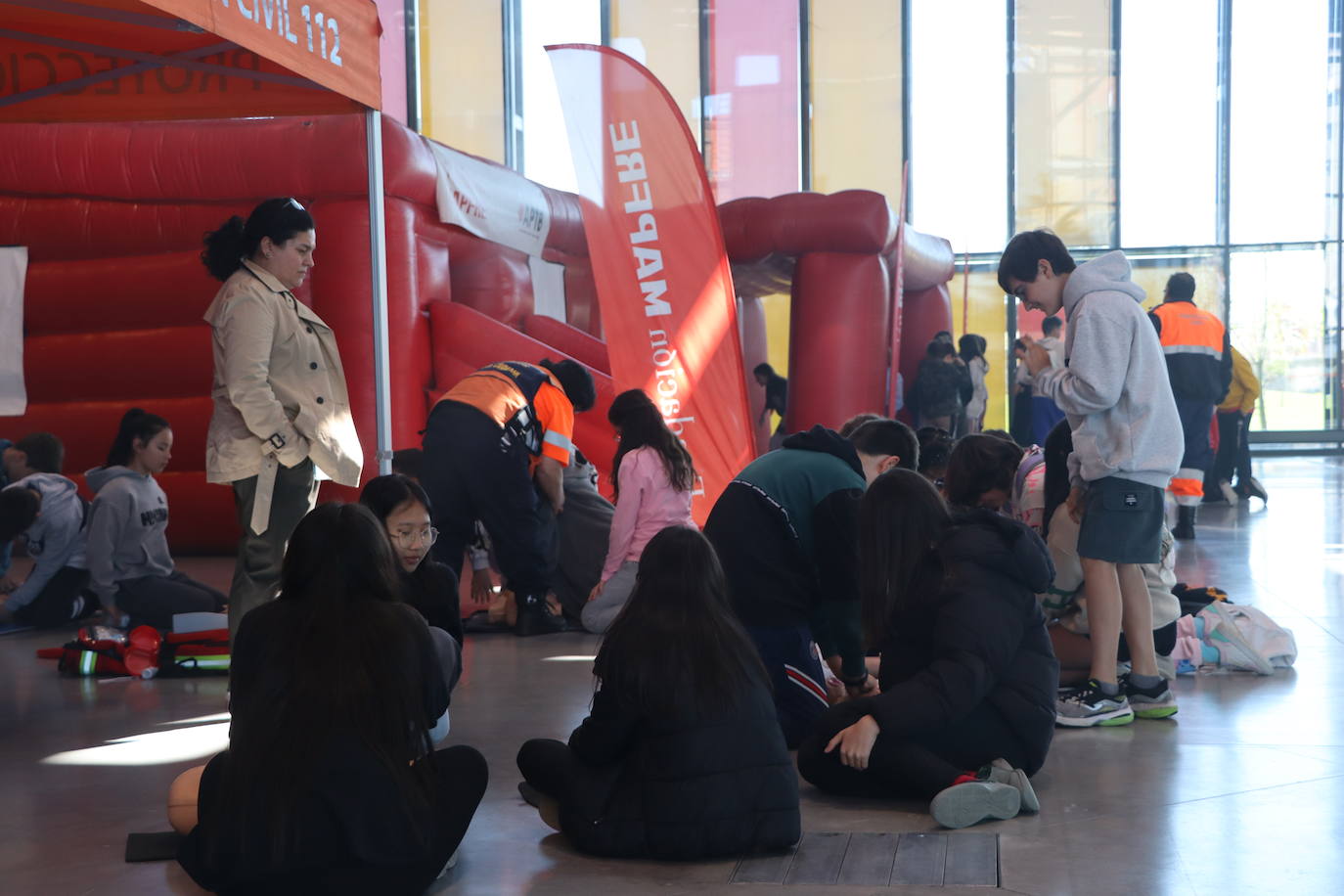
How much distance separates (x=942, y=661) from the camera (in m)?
2.55

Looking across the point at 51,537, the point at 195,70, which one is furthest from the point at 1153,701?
the point at 51,537

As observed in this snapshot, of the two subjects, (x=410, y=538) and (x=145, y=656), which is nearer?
(x=410, y=538)

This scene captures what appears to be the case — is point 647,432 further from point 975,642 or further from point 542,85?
point 542,85

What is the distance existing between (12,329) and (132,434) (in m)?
2.48

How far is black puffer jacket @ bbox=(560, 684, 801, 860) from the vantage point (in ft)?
7.41

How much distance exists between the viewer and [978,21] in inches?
527

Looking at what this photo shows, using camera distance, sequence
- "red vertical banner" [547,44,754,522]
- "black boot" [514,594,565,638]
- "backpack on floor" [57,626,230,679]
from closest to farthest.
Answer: "backpack on floor" [57,626,230,679]
"black boot" [514,594,565,638]
"red vertical banner" [547,44,754,522]

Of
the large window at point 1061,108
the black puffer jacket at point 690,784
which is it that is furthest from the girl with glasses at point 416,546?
the large window at point 1061,108

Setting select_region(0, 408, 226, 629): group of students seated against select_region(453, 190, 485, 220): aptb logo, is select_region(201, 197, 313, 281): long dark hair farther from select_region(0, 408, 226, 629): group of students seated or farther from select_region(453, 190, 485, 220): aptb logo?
select_region(453, 190, 485, 220): aptb logo

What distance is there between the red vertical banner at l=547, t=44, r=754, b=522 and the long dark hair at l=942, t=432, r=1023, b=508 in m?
3.18

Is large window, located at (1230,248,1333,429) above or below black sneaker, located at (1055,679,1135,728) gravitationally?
above

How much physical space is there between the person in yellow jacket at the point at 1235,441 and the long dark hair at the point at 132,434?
6.56 m

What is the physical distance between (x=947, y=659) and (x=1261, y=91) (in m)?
12.7

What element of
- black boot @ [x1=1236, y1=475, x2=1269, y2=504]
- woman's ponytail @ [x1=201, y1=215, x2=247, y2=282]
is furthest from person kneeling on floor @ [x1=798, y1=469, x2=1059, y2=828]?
black boot @ [x1=1236, y1=475, x2=1269, y2=504]
